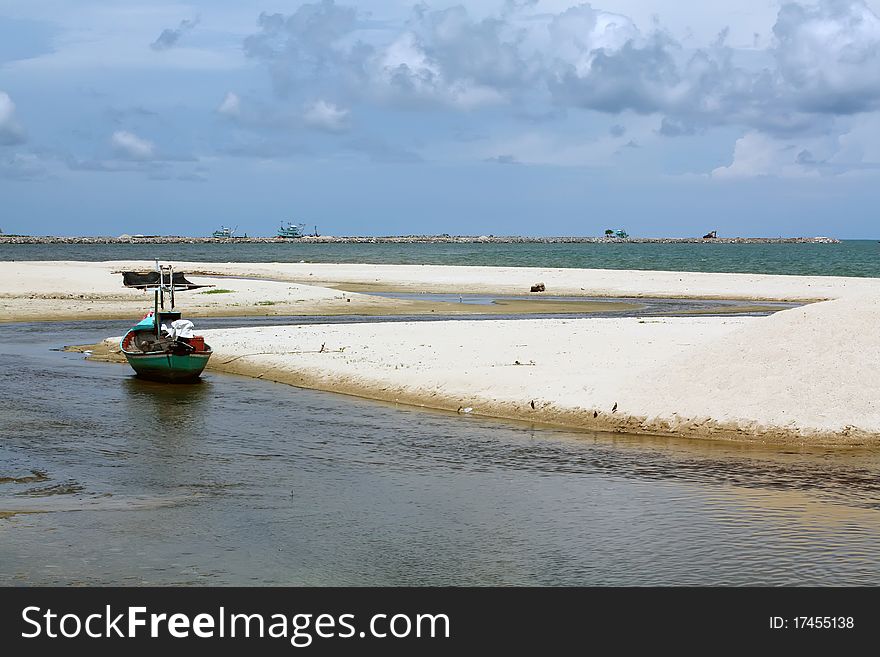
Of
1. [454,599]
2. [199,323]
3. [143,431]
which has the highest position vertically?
[199,323]

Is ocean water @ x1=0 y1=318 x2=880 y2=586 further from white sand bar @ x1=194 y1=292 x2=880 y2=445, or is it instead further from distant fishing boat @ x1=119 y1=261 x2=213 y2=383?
distant fishing boat @ x1=119 y1=261 x2=213 y2=383

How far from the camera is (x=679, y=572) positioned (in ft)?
45.7

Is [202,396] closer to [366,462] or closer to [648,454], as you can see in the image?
[366,462]

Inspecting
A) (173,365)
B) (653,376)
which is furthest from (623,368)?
(173,365)

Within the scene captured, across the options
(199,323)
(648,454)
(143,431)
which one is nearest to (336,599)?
(648,454)

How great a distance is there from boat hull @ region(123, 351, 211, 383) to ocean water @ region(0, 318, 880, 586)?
13.9 feet

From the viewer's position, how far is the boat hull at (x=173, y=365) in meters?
30.6

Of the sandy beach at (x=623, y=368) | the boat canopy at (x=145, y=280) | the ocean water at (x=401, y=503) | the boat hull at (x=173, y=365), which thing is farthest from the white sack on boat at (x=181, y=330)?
the ocean water at (x=401, y=503)

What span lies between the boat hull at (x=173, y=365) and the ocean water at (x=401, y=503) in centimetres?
423

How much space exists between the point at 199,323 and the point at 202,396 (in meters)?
20.3

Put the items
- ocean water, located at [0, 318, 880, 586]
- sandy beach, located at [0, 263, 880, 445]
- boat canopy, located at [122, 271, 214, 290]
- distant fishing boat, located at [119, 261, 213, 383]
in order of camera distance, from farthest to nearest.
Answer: boat canopy, located at [122, 271, 214, 290] < distant fishing boat, located at [119, 261, 213, 383] < sandy beach, located at [0, 263, 880, 445] < ocean water, located at [0, 318, 880, 586]

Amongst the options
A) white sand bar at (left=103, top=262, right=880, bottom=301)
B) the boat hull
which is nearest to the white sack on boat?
the boat hull

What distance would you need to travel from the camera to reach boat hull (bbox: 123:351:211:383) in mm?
30625

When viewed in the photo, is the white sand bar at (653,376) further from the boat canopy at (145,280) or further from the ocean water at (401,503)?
the boat canopy at (145,280)
